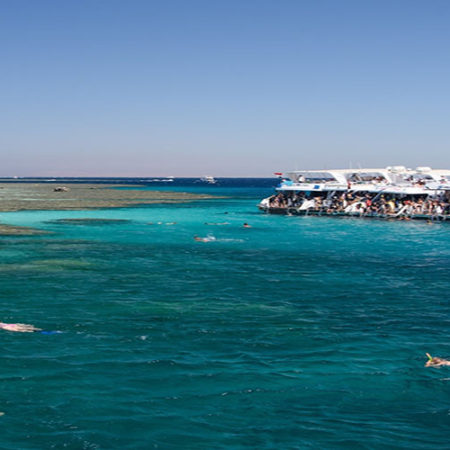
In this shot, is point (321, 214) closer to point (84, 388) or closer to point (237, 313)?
point (237, 313)

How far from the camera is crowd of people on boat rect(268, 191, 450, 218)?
8162 centimetres

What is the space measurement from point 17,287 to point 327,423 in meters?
21.7

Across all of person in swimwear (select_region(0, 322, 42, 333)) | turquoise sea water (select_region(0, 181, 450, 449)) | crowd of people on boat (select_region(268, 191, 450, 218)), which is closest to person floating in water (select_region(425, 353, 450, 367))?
turquoise sea water (select_region(0, 181, 450, 449))

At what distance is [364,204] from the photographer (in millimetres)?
86562

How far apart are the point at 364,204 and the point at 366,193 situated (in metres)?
4.64

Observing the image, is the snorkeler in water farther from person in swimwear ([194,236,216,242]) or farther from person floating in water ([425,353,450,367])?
person floating in water ([425,353,450,367])

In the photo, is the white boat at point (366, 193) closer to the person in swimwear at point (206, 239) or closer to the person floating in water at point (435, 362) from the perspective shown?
the person in swimwear at point (206, 239)

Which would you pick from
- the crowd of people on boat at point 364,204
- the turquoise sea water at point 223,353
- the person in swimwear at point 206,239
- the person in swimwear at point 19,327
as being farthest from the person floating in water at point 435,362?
the crowd of people on boat at point 364,204

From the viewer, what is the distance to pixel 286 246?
175ft

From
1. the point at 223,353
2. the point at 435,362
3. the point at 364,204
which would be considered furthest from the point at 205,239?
the point at 435,362

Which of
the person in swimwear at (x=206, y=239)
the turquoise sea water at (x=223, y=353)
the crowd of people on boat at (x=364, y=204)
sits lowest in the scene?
the turquoise sea water at (x=223, y=353)

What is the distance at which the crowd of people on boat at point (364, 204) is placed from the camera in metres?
81.6

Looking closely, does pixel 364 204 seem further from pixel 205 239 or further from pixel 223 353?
pixel 223 353

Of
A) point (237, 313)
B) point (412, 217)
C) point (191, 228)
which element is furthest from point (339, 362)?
point (412, 217)
